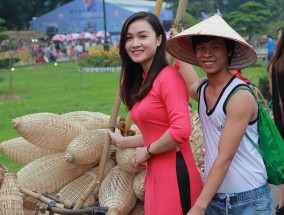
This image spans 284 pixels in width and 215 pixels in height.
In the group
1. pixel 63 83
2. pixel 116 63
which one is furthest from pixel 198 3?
pixel 63 83

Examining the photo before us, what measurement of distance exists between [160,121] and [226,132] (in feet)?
1.17

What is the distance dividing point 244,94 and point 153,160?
22.5 inches

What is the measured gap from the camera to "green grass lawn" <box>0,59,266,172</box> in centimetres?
1316

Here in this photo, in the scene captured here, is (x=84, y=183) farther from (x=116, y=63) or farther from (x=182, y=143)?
(x=116, y=63)

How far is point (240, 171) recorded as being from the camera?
8.38ft

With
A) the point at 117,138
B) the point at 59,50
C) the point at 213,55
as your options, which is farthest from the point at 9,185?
the point at 59,50

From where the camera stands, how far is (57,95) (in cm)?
1703

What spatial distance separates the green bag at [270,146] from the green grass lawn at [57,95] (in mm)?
5129

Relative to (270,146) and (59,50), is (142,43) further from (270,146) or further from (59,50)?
(59,50)

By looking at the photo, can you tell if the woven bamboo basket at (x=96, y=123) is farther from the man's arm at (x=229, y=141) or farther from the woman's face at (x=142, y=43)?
the man's arm at (x=229, y=141)

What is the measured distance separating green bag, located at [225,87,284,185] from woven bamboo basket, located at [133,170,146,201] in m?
0.85

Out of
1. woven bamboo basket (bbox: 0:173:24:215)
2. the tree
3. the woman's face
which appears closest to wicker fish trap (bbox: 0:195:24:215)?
woven bamboo basket (bbox: 0:173:24:215)

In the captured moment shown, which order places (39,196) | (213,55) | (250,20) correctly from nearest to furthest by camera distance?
(213,55) → (39,196) → (250,20)

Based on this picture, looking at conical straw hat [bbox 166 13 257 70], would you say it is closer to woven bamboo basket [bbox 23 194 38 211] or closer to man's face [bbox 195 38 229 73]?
man's face [bbox 195 38 229 73]
